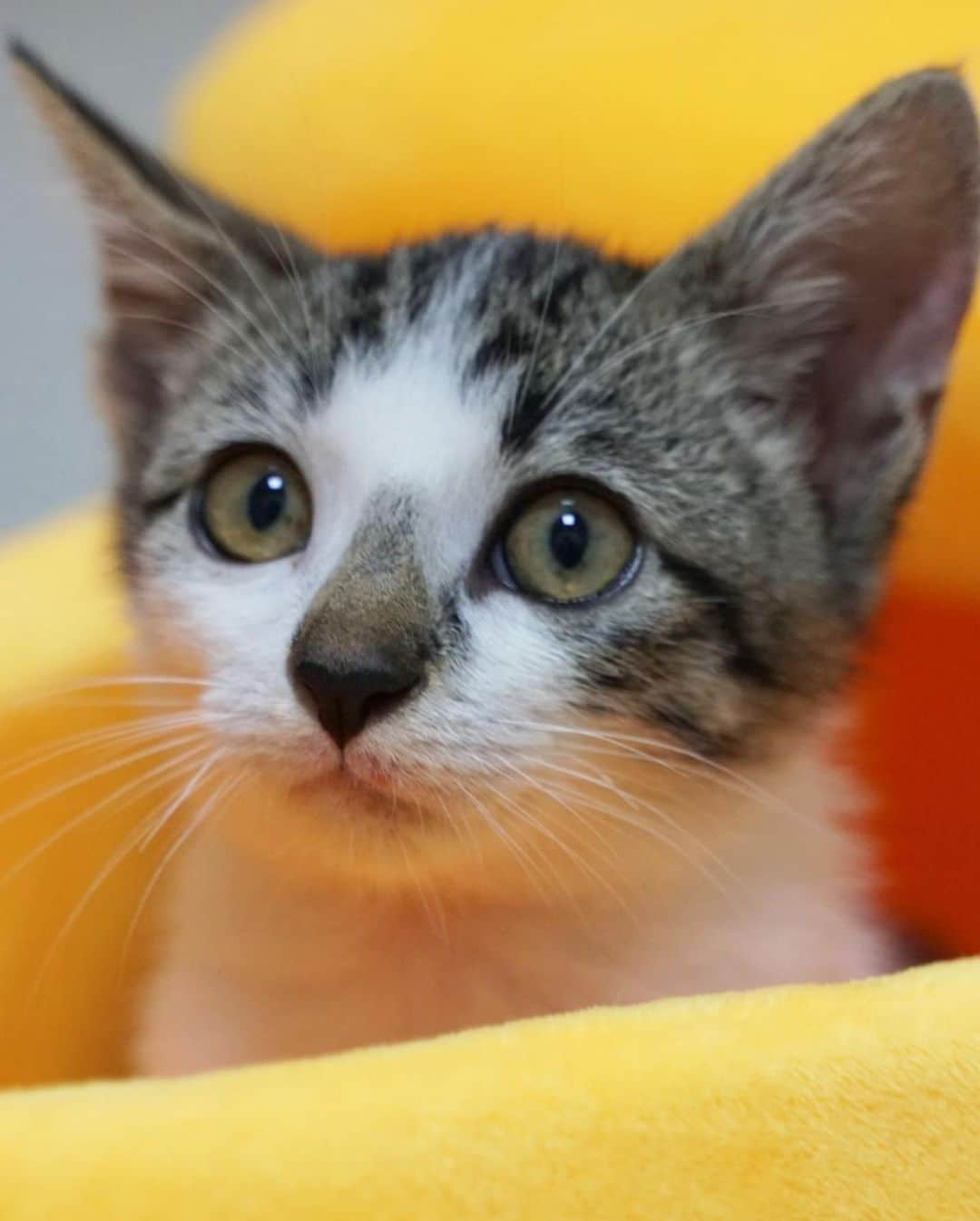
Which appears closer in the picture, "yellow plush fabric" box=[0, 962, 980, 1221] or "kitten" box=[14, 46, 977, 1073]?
"yellow plush fabric" box=[0, 962, 980, 1221]

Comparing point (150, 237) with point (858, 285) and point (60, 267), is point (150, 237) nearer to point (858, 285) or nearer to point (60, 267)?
point (858, 285)

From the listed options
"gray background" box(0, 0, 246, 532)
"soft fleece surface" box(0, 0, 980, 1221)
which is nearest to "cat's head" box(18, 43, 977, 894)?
"soft fleece surface" box(0, 0, 980, 1221)

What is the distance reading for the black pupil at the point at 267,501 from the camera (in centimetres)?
100

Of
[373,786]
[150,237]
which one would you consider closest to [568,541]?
[373,786]

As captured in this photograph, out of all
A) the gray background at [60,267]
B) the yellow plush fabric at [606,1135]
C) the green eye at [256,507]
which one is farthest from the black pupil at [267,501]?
the gray background at [60,267]

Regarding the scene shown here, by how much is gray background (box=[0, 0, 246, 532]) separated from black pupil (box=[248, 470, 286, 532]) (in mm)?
797

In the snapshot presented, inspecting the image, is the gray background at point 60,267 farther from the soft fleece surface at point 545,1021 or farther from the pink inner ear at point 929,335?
the pink inner ear at point 929,335

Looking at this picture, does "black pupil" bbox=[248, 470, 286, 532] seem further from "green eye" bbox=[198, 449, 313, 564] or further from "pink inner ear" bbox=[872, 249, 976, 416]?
"pink inner ear" bbox=[872, 249, 976, 416]

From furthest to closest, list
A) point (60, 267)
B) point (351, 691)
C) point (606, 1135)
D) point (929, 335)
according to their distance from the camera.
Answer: point (60, 267)
point (929, 335)
point (351, 691)
point (606, 1135)

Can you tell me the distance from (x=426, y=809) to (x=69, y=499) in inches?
59.6

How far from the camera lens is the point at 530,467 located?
3.04 ft

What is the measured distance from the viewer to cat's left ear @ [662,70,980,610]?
3.13 ft

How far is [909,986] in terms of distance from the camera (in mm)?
685

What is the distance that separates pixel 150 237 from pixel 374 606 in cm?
48
